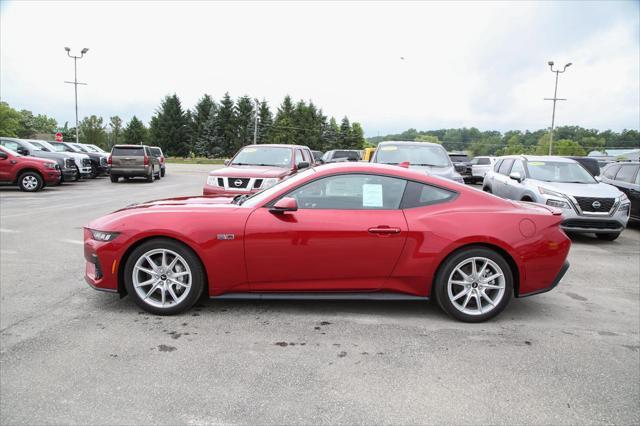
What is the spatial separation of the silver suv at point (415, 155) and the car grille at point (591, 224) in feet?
8.01

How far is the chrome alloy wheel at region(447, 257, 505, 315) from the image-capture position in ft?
13.5

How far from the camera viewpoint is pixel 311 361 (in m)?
3.35

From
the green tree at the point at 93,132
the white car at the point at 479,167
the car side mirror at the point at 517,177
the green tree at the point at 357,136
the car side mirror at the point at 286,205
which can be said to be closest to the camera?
the car side mirror at the point at 286,205

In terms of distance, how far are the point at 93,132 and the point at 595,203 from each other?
7996 centimetres

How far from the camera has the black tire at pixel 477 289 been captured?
4078mm

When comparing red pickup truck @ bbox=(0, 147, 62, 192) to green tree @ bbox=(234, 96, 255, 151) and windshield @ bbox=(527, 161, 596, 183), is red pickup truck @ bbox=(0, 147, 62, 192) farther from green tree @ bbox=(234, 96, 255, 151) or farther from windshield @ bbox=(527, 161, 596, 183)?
green tree @ bbox=(234, 96, 255, 151)

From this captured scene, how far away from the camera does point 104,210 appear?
37.1 feet

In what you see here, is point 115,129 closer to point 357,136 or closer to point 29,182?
point 357,136

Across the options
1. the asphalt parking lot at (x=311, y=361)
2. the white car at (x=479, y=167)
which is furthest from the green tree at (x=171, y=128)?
the asphalt parking lot at (x=311, y=361)

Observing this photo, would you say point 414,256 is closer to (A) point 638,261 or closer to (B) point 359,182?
(B) point 359,182

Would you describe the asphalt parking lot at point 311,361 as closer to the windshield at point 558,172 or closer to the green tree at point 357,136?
the windshield at point 558,172

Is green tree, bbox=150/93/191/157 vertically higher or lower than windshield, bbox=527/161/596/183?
higher

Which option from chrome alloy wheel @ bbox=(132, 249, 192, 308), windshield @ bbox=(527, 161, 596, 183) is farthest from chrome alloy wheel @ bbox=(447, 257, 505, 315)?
windshield @ bbox=(527, 161, 596, 183)

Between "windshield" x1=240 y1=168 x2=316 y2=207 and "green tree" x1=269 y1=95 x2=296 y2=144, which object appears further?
"green tree" x1=269 y1=95 x2=296 y2=144
